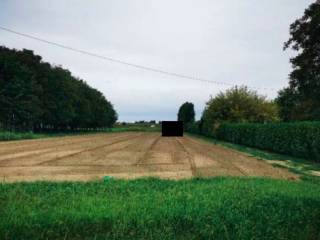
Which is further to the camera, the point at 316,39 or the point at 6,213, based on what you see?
the point at 316,39

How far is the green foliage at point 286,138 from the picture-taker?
28.9 m

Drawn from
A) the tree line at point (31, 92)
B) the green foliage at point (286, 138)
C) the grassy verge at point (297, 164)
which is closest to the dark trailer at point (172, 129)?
the tree line at point (31, 92)

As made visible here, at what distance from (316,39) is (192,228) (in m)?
47.7

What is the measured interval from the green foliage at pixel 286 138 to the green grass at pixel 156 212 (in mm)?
15993

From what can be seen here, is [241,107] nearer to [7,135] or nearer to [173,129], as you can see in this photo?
[173,129]

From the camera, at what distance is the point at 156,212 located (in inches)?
390

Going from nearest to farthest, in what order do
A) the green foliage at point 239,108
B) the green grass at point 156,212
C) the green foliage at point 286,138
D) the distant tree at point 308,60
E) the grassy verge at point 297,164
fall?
the green grass at point 156,212, the grassy verge at point 297,164, the green foliage at point 286,138, the distant tree at point 308,60, the green foliage at point 239,108

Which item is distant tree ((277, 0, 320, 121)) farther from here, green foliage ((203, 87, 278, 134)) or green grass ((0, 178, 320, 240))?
green grass ((0, 178, 320, 240))

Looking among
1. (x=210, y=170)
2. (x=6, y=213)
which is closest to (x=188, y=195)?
(x=6, y=213)

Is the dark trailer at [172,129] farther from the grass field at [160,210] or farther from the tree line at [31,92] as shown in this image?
the grass field at [160,210]

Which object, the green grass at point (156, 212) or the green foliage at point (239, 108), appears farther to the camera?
the green foliage at point (239, 108)

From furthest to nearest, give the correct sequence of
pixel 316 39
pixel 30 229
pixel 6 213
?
pixel 316 39, pixel 6 213, pixel 30 229

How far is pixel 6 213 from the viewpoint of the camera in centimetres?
965

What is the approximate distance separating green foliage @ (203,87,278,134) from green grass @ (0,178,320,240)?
6316cm
